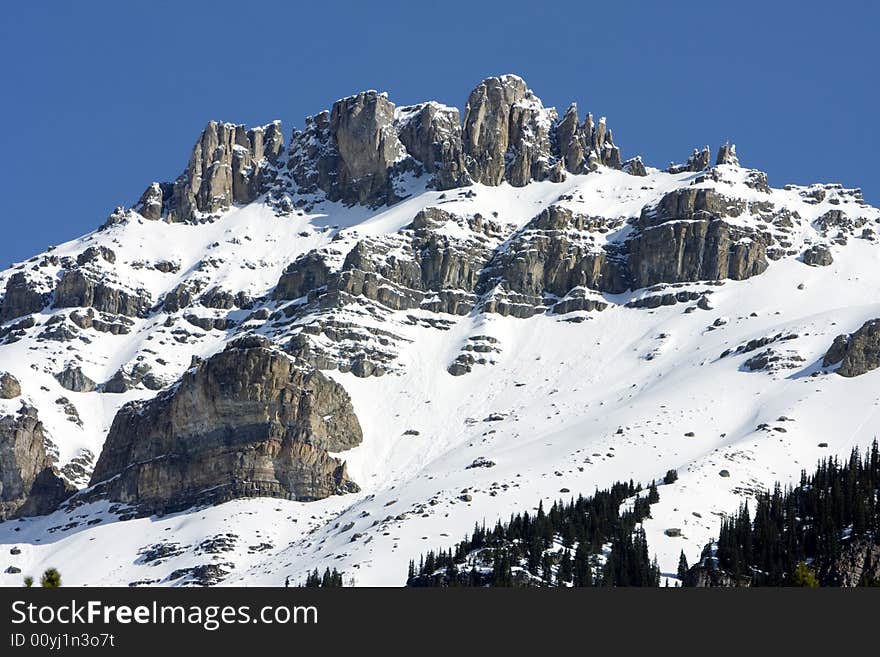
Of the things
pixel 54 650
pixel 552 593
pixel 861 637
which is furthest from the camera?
pixel 552 593

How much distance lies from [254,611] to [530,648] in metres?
16.9

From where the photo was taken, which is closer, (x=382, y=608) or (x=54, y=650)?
(x=54, y=650)

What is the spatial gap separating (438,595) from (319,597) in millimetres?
7927

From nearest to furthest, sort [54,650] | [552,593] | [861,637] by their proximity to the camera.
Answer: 1. [54,650]
2. [861,637]
3. [552,593]

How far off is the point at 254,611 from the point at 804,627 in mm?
34916

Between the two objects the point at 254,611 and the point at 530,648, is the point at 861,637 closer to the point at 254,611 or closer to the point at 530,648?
the point at 530,648

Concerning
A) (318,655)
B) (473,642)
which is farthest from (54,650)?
(473,642)

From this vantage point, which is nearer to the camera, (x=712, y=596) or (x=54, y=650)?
(x=54, y=650)

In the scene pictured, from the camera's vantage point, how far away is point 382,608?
4653 inches

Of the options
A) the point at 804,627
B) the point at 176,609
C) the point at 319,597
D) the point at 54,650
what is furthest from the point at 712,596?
the point at 54,650

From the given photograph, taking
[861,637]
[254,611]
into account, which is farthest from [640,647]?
[254,611]

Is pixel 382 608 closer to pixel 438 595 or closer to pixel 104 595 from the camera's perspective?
pixel 438 595

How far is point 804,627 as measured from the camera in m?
119

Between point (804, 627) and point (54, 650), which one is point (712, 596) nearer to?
point (804, 627)
